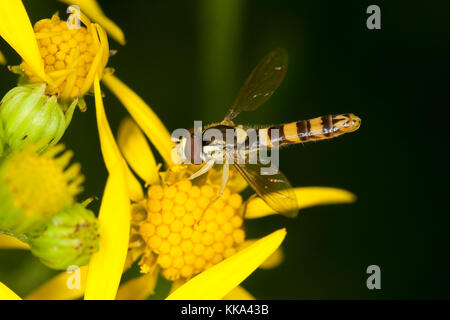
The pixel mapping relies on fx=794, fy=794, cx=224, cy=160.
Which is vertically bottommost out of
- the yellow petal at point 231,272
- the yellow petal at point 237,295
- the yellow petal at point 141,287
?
the yellow petal at point 237,295

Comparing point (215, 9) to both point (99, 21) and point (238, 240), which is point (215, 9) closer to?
point (99, 21)

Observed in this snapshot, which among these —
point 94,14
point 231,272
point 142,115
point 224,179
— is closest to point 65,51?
point 94,14

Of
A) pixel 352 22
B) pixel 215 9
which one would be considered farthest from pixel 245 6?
pixel 352 22

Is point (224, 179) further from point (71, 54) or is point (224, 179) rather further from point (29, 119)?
point (29, 119)

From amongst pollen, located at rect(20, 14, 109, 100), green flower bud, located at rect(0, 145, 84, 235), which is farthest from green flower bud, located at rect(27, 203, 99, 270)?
pollen, located at rect(20, 14, 109, 100)

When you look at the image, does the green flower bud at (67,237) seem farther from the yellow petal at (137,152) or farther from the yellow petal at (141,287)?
the yellow petal at (137,152)

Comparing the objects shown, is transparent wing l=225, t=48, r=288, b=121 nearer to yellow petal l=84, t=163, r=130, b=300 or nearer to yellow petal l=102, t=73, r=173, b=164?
yellow petal l=102, t=73, r=173, b=164

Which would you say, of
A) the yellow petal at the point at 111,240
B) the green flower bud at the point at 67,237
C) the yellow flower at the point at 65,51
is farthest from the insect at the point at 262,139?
the green flower bud at the point at 67,237
